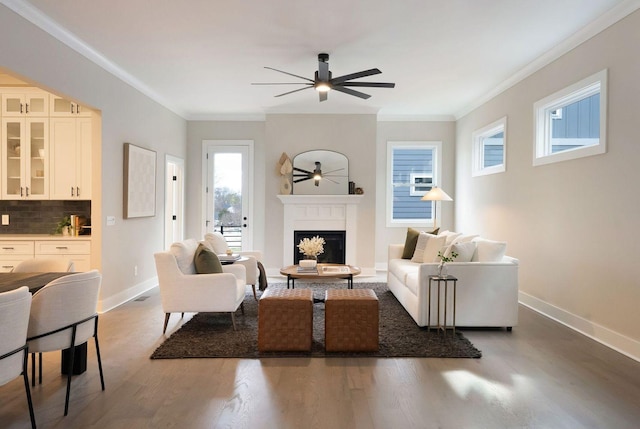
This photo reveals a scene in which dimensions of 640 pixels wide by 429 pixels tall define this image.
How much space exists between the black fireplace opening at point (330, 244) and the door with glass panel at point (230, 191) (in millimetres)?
1007

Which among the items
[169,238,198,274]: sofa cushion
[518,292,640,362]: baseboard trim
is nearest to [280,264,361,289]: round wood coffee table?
[169,238,198,274]: sofa cushion

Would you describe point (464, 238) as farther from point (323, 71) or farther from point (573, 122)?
point (323, 71)

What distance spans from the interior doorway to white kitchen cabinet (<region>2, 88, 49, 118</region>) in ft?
7.66

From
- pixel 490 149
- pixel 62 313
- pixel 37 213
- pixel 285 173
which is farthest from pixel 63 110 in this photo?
pixel 490 149

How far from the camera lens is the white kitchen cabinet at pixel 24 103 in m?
5.17

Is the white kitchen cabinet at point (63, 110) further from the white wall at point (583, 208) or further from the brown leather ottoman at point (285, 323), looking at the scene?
the white wall at point (583, 208)

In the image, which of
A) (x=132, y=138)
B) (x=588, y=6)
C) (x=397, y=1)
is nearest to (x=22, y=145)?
(x=132, y=138)

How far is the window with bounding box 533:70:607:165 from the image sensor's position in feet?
13.0

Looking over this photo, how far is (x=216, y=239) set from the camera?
565 centimetres

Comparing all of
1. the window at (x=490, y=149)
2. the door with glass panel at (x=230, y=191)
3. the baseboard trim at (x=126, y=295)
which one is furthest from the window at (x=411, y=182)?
the baseboard trim at (x=126, y=295)

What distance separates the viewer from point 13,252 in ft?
16.5

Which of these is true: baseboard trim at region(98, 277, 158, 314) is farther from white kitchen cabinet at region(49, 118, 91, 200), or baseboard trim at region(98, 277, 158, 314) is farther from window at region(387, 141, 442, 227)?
window at region(387, 141, 442, 227)

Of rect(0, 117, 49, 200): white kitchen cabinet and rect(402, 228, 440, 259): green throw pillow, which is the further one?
rect(402, 228, 440, 259): green throw pillow

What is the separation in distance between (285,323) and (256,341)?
1.59 ft
